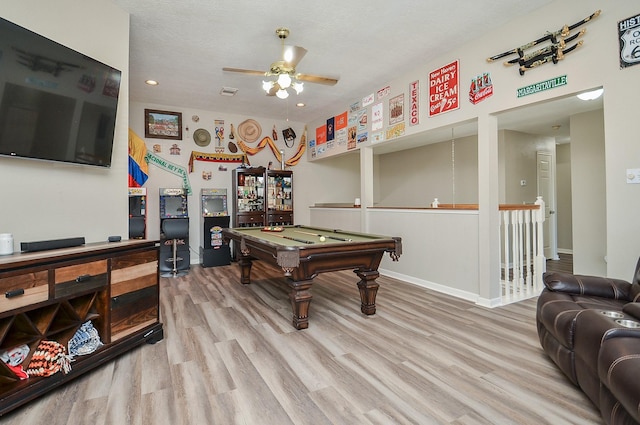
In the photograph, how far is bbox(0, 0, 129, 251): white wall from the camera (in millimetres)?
2139

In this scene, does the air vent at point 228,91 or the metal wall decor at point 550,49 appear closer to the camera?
the metal wall decor at point 550,49

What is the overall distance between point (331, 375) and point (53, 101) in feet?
8.64

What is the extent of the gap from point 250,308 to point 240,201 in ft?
10.1

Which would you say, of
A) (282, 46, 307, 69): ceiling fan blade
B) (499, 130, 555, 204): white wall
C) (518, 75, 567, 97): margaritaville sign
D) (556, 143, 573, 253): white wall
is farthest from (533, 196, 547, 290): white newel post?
(556, 143, 573, 253): white wall

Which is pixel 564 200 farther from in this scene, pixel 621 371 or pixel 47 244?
pixel 47 244

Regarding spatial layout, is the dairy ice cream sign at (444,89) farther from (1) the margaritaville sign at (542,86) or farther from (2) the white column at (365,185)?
(2) the white column at (365,185)

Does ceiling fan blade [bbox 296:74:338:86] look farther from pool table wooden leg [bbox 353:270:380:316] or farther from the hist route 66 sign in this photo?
the hist route 66 sign

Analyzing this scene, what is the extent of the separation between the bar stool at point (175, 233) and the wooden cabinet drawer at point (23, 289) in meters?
3.35

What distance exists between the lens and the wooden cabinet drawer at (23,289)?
162 cm

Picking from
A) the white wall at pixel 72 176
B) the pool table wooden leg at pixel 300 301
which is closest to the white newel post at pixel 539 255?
the pool table wooden leg at pixel 300 301

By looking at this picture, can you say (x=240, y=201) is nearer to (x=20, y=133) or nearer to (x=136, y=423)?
(x=20, y=133)

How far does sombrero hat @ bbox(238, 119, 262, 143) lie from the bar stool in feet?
7.10

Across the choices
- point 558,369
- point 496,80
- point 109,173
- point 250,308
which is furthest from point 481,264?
point 109,173

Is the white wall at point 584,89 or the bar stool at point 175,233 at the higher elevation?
the white wall at point 584,89
